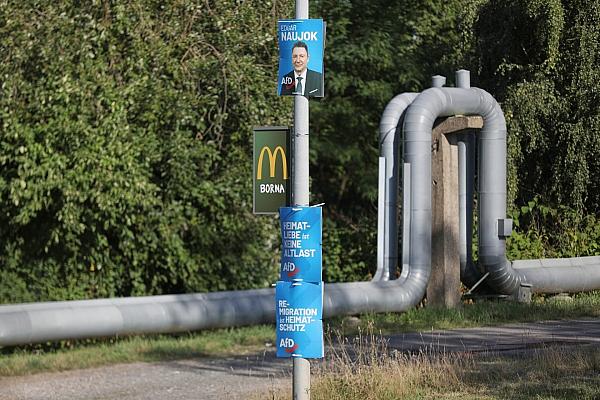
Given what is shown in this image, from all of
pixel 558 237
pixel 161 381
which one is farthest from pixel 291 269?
pixel 558 237

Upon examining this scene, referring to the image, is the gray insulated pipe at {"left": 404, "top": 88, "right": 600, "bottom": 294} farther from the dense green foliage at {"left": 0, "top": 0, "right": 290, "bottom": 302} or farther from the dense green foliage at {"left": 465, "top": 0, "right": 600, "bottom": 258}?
the dense green foliage at {"left": 0, "top": 0, "right": 290, "bottom": 302}

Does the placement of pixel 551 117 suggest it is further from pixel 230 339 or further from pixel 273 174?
pixel 273 174

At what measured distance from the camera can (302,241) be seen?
31.0 feet

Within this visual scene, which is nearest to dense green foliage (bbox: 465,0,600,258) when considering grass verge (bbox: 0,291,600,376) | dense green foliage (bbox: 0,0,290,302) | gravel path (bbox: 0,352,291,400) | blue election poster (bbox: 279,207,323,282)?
grass verge (bbox: 0,291,600,376)

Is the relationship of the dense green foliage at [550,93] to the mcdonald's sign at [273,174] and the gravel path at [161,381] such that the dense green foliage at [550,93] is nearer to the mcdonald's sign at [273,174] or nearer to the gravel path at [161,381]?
the gravel path at [161,381]

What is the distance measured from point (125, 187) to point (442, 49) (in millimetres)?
11348

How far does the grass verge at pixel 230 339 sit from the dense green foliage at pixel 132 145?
1.97 m

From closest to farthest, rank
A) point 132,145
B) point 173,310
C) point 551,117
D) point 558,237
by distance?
1. point 173,310
2. point 132,145
3. point 558,237
4. point 551,117

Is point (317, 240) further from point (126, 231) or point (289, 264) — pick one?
point (126, 231)

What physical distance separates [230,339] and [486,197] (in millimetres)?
5205

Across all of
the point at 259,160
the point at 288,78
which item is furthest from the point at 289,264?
the point at 288,78

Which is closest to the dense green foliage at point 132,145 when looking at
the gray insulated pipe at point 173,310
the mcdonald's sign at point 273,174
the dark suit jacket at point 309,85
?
the gray insulated pipe at point 173,310

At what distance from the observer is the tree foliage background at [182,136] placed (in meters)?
18.2

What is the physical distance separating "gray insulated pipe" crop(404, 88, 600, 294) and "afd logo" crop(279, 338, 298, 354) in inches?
370
